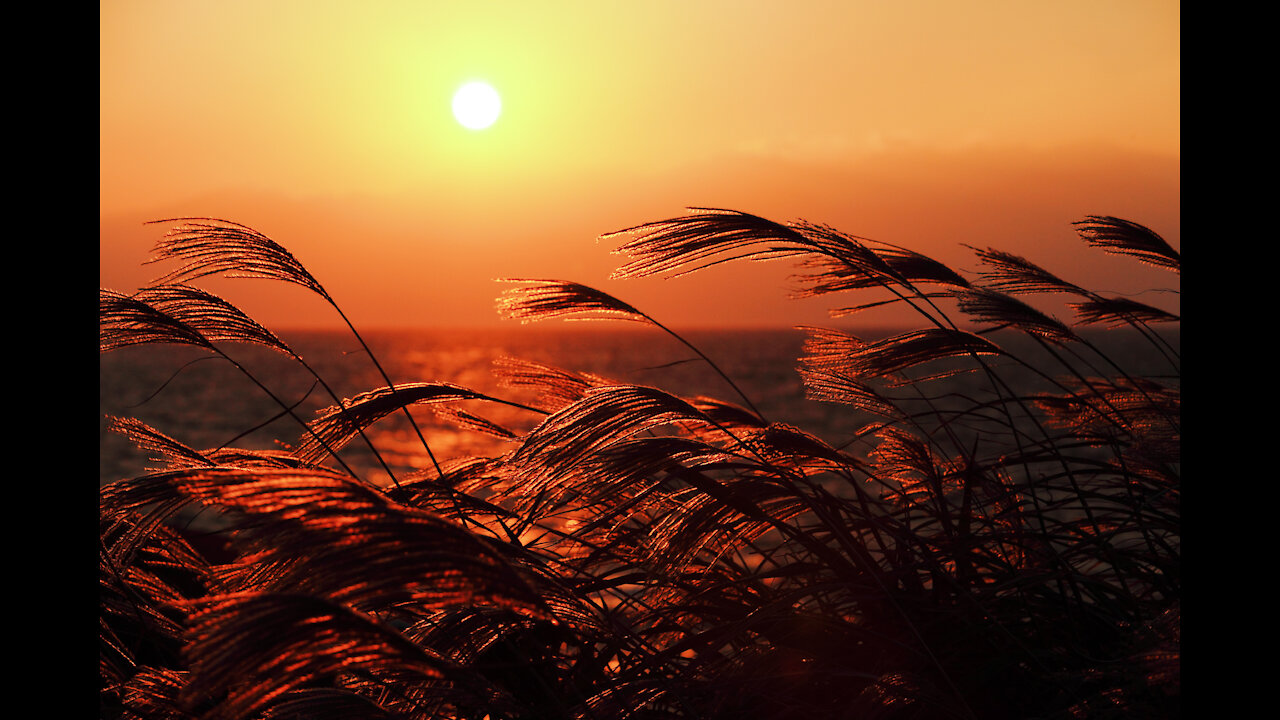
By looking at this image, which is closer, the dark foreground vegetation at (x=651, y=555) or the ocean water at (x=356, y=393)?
the dark foreground vegetation at (x=651, y=555)

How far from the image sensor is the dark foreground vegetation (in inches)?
39.0

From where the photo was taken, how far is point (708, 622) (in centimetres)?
209

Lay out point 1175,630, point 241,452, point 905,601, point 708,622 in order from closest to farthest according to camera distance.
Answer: point 1175,630 < point 241,452 < point 905,601 < point 708,622

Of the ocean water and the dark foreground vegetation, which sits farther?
the ocean water

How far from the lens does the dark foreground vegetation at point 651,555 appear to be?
0.99 meters

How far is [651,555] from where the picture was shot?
1609mm

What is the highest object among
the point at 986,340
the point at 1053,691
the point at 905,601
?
the point at 986,340

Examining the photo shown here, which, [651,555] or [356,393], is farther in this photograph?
[356,393]

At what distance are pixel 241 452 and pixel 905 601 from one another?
142cm
